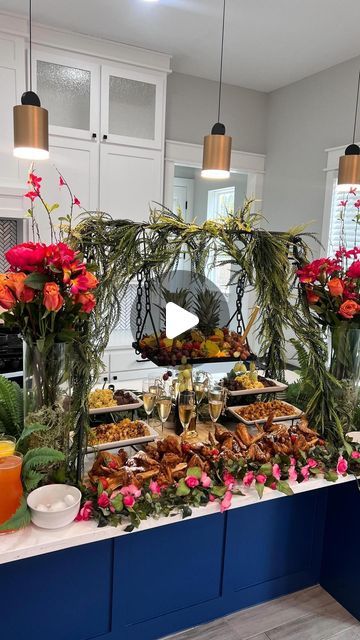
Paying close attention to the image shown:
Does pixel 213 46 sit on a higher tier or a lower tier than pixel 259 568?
higher

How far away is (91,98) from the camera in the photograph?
3354 millimetres

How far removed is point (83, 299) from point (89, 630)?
1117mm

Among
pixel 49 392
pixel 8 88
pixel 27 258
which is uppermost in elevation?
pixel 8 88

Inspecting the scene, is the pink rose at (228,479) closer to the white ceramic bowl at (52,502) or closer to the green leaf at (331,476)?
the green leaf at (331,476)

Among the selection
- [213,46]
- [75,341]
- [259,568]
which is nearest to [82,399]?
[75,341]

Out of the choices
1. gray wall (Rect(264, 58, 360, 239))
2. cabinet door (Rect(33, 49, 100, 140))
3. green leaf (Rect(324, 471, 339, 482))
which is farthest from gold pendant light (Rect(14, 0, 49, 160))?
gray wall (Rect(264, 58, 360, 239))

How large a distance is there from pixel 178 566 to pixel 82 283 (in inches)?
44.1

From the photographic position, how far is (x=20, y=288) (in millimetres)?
1171

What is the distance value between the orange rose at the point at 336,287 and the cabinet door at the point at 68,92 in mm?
2411

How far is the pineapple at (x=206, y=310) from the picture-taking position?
194 cm

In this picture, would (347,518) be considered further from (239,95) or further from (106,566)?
(239,95)

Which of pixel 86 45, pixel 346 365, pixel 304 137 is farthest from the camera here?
pixel 304 137

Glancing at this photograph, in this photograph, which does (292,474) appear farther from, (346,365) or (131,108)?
(131,108)

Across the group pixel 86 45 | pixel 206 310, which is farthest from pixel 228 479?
pixel 86 45
